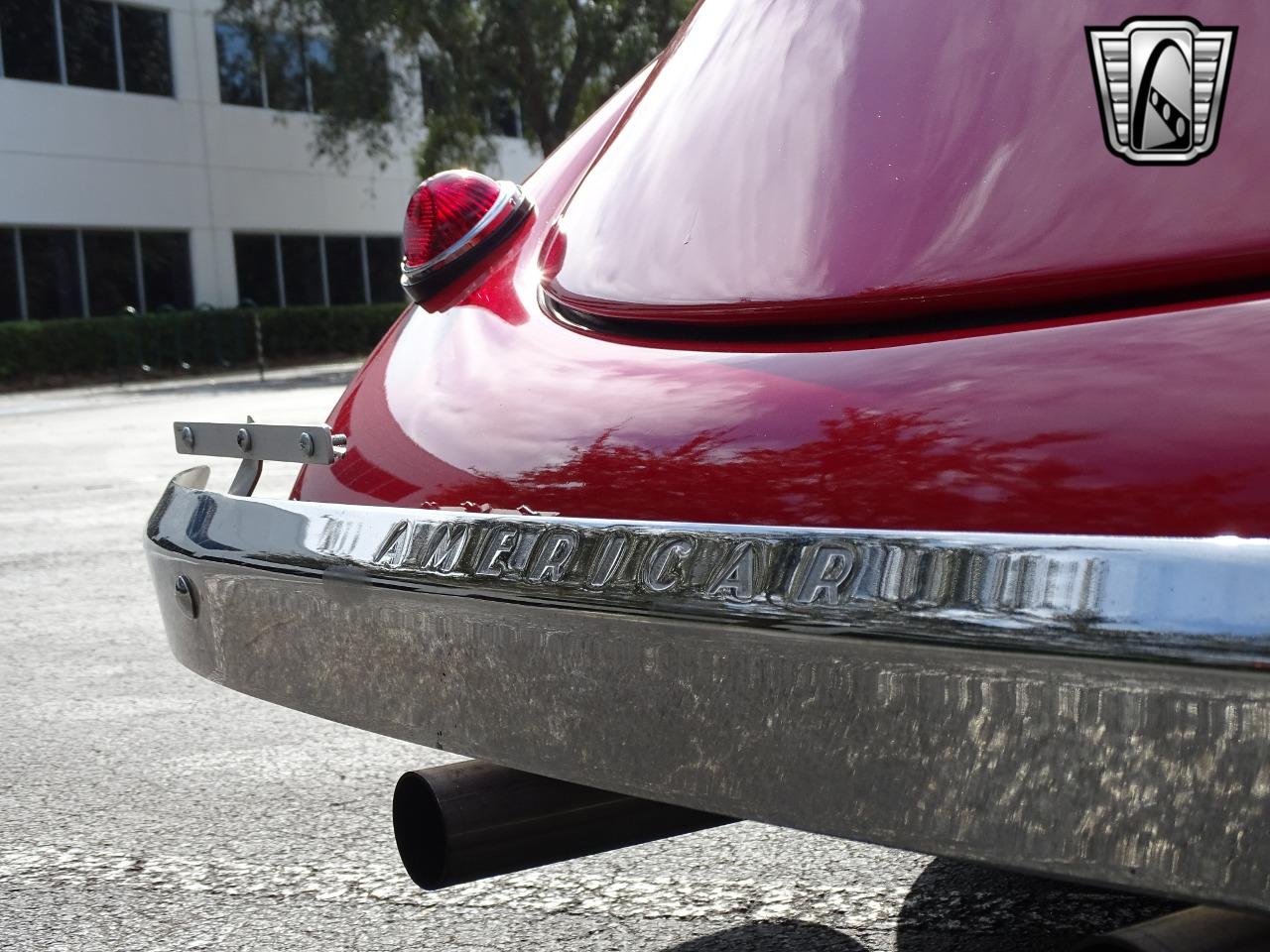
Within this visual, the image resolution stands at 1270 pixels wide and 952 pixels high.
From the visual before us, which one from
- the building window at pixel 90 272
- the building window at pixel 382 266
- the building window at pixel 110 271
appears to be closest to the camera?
the building window at pixel 90 272

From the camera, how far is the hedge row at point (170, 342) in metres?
25.5

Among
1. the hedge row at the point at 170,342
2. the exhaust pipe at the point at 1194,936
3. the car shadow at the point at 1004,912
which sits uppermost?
the exhaust pipe at the point at 1194,936

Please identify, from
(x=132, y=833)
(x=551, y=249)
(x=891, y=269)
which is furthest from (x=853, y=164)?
(x=132, y=833)

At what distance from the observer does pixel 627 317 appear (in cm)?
203

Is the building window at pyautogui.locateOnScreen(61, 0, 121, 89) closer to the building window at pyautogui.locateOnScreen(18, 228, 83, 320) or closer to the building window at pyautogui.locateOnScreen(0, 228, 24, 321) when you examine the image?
the building window at pyautogui.locateOnScreen(18, 228, 83, 320)

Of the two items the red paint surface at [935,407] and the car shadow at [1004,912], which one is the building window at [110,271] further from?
the red paint surface at [935,407]

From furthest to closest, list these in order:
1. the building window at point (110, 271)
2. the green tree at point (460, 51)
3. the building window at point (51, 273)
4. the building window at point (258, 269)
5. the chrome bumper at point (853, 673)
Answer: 1. the building window at point (258, 269)
2. the green tree at point (460, 51)
3. the building window at point (110, 271)
4. the building window at point (51, 273)
5. the chrome bumper at point (853, 673)

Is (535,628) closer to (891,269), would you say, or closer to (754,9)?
(891,269)

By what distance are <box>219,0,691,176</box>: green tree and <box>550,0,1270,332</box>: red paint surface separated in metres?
27.3

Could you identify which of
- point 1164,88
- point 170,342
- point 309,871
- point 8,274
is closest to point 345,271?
point 170,342

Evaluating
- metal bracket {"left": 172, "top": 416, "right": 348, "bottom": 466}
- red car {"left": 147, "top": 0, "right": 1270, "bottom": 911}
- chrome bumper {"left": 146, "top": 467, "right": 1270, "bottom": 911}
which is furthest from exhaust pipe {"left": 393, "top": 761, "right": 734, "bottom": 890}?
metal bracket {"left": 172, "top": 416, "right": 348, "bottom": 466}

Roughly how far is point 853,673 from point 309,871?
1883 millimetres

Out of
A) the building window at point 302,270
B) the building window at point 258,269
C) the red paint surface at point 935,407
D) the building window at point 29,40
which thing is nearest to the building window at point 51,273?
the building window at point 29,40

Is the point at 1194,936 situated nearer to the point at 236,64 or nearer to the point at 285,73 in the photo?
the point at 285,73
